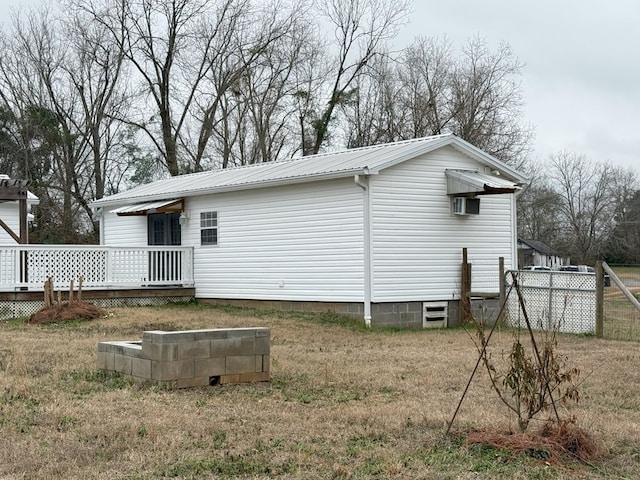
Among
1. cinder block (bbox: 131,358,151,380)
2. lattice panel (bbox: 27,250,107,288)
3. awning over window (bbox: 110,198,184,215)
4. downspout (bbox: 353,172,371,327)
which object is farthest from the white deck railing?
cinder block (bbox: 131,358,151,380)

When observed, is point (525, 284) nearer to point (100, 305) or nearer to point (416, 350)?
point (416, 350)

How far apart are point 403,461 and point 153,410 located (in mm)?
2637

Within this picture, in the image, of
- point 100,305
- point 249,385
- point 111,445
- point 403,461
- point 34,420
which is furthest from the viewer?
point 100,305

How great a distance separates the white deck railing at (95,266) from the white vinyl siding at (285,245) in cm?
58

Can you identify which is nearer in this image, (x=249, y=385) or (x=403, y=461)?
(x=403, y=461)

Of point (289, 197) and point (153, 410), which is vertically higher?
point (289, 197)

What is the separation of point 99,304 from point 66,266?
3.56 ft

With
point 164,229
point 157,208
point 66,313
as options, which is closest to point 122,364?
point 66,313

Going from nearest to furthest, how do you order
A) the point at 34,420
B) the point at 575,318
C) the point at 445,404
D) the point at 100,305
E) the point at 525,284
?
the point at 34,420 < the point at 445,404 < the point at 575,318 < the point at 525,284 < the point at 100,305

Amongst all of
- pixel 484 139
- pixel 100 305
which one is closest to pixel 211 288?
pixel 100 305

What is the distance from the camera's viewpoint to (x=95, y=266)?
1884 cm

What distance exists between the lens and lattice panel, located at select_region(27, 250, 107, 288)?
709 inches

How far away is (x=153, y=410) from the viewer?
295 inches

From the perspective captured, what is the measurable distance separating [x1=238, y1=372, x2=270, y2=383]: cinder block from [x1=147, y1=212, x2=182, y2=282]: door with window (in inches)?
431
